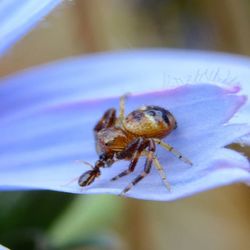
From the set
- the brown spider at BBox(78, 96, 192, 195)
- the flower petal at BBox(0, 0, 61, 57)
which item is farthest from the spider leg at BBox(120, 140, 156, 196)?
the flower petal at BBox(0, 0, 61, 57)

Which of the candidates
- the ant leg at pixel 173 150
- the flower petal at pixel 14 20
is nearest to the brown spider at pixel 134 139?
the ant leg at pixel 173 150

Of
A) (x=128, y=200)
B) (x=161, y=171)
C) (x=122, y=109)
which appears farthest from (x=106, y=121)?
(x=128, y=200)

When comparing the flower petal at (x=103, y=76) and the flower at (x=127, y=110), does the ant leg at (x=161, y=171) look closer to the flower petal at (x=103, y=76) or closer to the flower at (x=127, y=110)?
the flower at (x=127, y=110)

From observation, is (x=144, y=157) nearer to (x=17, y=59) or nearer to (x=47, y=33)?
(x=17, y=59)

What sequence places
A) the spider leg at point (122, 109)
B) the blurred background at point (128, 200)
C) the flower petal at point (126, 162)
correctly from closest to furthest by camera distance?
1. the flower petal at point (126, 162)
2. the spider leg at point (122, 109)
3. the blurred background at point (128, 200)

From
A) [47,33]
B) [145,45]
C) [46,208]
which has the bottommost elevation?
[47,33]

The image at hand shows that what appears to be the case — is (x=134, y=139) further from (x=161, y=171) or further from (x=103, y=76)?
(x=103, y=76)

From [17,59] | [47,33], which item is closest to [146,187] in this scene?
[17,59]
